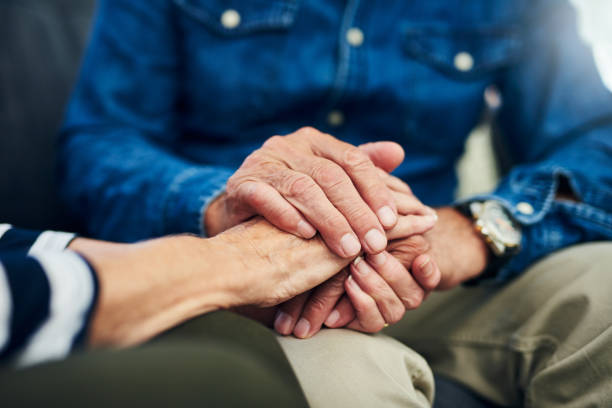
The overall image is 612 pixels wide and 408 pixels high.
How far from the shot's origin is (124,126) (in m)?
0.82

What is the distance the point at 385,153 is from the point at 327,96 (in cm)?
27

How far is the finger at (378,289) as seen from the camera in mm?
537

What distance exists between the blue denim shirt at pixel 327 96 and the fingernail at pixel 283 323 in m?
0.24

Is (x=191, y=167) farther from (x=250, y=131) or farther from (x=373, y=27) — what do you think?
(x=373, y=27)

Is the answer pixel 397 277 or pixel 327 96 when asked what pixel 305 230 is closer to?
pixel 397 277

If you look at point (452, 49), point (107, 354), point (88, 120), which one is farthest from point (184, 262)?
point (452, 49)

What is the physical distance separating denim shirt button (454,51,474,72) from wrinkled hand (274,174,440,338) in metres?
0.48

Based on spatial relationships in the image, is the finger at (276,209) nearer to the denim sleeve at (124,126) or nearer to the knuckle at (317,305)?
the knuckle at (317,305)

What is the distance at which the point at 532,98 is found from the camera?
3.06ft

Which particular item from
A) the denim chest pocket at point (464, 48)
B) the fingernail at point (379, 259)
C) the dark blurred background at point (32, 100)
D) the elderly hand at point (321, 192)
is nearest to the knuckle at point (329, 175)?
the elderly hand at point (321, 192)

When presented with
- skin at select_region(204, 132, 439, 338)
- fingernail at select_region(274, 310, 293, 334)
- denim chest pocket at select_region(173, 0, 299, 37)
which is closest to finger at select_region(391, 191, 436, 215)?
skin at select_region(204, 132, 439, 338)

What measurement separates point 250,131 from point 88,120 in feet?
A: 1.01

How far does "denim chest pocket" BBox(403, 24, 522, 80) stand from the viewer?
34.0 inches

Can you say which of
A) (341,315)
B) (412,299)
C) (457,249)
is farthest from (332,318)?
(457,249)
